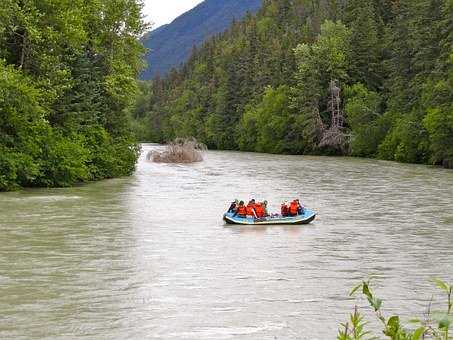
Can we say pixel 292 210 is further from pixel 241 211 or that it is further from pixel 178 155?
pixel 178 155

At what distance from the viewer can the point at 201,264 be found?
1678 cm

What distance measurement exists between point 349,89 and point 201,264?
66.5 meters

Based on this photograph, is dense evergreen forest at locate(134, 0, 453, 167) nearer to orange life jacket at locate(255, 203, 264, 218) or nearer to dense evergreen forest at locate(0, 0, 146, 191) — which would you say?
dense evergreen forest at locate(0, 0, 146, 191)

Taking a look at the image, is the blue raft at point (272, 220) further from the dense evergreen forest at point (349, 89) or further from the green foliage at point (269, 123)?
the green foliage at point (269, 123)

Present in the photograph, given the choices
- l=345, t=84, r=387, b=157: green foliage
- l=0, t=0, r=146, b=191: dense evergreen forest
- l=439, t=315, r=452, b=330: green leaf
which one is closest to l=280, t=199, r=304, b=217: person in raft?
l=0, t=0, r=146, b=191: dense evergreen forest

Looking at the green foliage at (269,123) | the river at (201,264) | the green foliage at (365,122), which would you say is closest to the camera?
the river at (201,264)

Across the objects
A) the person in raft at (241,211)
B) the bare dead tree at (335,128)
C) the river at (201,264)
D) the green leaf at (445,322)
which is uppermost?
the bare dead tree at (335,128)

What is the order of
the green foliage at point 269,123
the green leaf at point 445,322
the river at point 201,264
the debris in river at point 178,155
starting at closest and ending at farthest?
1. the green leaf at point 445,322
2. the river at point 201,264
3. the debris in river at point 178,155
4. the green foliage at point 269,123

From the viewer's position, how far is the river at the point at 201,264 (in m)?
11.6

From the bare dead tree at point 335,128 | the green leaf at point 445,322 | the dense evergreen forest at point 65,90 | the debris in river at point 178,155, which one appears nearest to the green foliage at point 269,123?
the bare dead tree at point 335,128

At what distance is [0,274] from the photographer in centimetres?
1520

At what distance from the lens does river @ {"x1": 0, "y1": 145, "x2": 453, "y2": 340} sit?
38.2ft

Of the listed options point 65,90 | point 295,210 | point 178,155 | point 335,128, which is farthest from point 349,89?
point 295,210

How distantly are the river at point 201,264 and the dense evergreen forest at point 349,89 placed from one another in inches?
1156
